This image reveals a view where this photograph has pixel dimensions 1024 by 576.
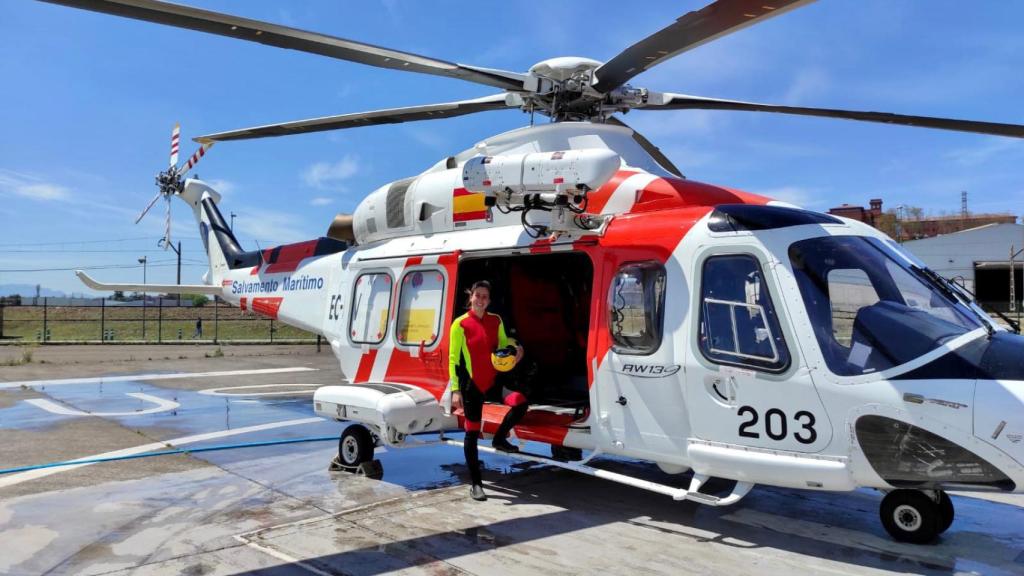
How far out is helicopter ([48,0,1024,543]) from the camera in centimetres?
424

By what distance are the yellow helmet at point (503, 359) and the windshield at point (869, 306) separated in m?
2.37

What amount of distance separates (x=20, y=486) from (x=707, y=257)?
6.28 meters

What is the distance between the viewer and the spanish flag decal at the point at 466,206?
6.82m

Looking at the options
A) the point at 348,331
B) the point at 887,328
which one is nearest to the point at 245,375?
the point at 348,331

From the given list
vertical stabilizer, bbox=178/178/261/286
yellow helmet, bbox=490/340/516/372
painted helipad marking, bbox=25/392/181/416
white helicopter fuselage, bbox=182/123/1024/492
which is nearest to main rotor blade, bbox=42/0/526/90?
white helicopter fuselage, bbox=182/123/1024/492

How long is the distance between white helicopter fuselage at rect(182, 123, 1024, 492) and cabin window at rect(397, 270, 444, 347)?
19mm

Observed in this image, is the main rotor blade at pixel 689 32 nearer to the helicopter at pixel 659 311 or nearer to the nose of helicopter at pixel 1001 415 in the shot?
the helicopter at pixel 659 311

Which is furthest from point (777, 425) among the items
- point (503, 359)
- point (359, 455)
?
point (359, 455)

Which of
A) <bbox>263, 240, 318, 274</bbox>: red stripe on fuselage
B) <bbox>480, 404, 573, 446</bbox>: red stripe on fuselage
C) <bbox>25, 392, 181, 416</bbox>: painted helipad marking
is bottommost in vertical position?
<bbox>25, 392, 181, 416</bbox>: painted helipad marking

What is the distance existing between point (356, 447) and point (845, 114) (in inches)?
213

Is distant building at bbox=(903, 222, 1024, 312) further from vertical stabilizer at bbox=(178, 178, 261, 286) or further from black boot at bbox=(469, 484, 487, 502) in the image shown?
black boot at bbox=(469, 484, 487, 502)

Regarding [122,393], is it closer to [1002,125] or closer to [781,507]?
[781,507]

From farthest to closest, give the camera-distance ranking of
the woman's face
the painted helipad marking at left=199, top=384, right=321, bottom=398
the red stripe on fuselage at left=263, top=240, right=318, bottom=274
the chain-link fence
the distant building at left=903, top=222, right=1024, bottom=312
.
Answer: the distant building at left=903, top=222, right=1024, bottom=312, the chain-link fence, the painted helipad marking at left=199, top=384, right=321, bottom=398, the red stripe on fuselage at left=263, top=240, right=318, bottom=274, the woman's face

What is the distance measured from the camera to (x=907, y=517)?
4.72 m
